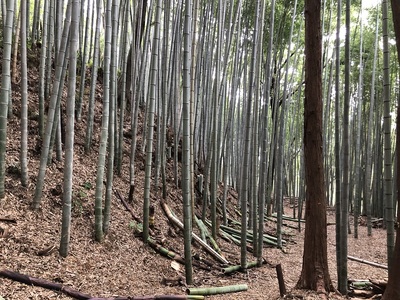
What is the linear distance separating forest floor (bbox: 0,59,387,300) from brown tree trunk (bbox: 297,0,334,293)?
16 centimetres

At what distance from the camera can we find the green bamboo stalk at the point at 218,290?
2452mm

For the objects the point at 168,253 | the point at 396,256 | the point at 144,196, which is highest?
the point at 144,196

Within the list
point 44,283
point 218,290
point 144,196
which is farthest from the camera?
point 144,196

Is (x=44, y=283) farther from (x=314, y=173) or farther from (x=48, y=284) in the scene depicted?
(x=314, y=173)

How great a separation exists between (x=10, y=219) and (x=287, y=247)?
369 cm

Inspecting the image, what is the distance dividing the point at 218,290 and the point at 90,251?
104 cm

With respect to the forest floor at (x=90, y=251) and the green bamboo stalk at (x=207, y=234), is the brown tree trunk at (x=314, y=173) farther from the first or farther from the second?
the green bamboo stalk at (x=207, y=234)

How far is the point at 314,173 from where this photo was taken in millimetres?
2404

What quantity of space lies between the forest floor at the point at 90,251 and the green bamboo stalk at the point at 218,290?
0.04 meters

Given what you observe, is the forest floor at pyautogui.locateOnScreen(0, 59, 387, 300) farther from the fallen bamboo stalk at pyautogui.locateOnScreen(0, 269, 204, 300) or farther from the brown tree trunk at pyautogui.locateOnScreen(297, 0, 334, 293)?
the brown tree trunk at pyautogui.locateOnScreen(297, 0, 334, 293)

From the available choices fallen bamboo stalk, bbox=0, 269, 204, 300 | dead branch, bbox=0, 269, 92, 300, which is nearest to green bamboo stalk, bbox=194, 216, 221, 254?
fallen bamboo stalk, bbox=0, 269, 204, 300

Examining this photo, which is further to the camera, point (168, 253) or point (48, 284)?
point (168, 253)

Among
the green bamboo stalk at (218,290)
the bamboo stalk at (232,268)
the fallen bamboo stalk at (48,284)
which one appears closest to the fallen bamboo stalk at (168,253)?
the bamboo stalk at (232,268)

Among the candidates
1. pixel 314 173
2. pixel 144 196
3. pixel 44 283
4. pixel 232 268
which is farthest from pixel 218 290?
pixel 44 283
